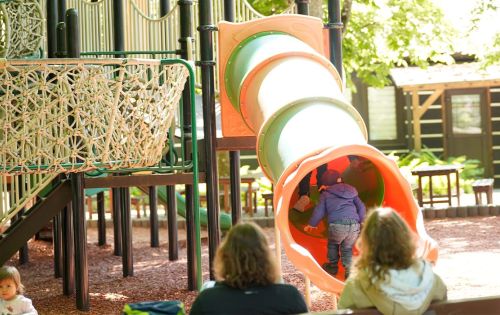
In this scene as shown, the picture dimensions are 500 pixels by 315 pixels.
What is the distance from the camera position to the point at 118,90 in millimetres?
7828

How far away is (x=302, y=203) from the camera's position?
916cm

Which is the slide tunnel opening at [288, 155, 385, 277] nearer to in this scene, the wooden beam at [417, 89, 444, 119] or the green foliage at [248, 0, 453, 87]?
the green foliage at [248, 0, 453, 87]

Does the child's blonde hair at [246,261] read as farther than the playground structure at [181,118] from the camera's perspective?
No

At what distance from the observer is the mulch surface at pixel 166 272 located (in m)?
10.2

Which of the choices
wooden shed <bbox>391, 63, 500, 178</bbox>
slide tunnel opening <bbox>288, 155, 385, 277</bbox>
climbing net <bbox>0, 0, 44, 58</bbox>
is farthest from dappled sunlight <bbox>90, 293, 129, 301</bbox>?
wooden shed <bbox>391, 63, 500, 178</bbox>

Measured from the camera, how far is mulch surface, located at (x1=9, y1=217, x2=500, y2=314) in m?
10.2

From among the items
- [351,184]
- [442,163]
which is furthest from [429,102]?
[351,184]

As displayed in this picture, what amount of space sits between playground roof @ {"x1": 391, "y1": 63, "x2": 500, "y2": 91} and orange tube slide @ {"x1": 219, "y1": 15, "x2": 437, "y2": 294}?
11467 millimetres

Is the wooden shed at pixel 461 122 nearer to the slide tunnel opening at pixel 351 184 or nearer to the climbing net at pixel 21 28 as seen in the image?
the climbing net at pixel 21 28

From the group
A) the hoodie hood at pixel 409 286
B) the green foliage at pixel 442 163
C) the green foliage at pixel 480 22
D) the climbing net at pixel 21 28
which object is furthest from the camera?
the green foliage at pixel 442 163

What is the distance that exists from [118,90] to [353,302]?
3.15 m

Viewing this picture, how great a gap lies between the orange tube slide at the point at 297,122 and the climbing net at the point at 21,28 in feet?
5.82

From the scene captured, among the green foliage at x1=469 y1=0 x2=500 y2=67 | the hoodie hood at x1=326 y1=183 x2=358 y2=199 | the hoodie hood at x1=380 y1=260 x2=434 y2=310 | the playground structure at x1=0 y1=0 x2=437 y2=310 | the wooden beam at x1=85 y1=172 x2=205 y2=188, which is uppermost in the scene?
the green foliage at x1=469 y1=0 x2=500 y2=67

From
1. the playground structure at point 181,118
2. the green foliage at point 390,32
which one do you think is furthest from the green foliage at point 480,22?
the playground structure at point 181,118
